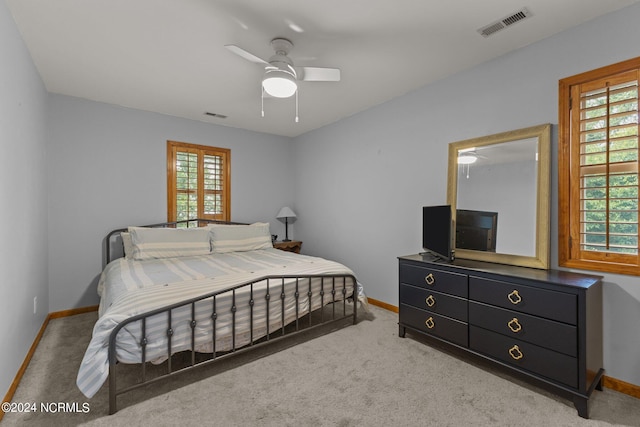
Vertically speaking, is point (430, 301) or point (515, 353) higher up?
point (430, 301)

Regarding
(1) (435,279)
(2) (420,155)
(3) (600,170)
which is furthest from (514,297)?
(2) (420,155)

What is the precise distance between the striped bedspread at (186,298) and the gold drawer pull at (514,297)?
1.47 meters

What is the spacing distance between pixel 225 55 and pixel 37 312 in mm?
3076

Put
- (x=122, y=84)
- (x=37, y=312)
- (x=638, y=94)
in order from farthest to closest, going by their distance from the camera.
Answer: (x=122, y=84) < (x=37, y=312) < (x=638, y=94)

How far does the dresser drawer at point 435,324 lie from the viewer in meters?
2.52

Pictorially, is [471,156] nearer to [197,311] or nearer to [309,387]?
[309,387]

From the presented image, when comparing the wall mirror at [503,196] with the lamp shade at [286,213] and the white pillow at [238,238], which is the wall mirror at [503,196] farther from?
the lamp shade at [286,213]

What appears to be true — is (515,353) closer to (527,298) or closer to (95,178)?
→ (527,298)

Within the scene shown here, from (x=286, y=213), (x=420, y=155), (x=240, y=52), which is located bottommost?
(x=286, y=213)

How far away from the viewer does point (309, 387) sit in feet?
7.12

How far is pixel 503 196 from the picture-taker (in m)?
2.73

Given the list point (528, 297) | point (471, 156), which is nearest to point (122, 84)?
point (471, 156)

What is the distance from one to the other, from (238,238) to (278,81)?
2.49 metres

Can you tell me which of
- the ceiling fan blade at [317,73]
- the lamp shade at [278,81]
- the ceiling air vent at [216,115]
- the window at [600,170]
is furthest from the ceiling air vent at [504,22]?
the ceiling air vent at [216,115]
